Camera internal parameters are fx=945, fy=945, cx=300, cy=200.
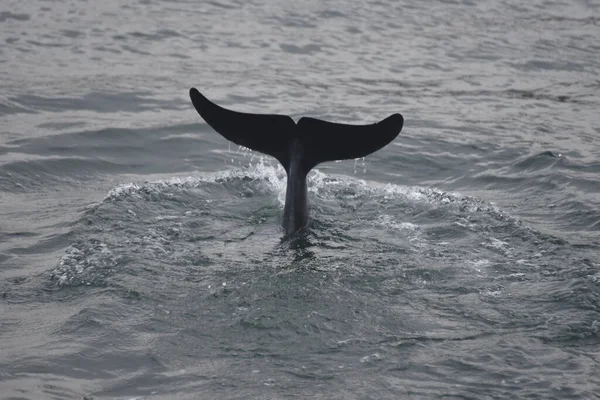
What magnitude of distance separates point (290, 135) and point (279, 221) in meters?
A: 1.12

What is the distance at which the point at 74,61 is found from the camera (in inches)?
651

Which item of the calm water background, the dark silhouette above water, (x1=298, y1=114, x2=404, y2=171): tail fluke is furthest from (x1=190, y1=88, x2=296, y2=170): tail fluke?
the calm water background

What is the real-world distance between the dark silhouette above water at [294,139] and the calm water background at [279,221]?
1.54 feet

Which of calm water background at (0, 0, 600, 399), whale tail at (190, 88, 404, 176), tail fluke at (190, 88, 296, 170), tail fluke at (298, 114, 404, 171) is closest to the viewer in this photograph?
calm water background at (0, 0, 600, 399)

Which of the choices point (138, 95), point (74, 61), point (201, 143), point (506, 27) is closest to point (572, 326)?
point (201, 143)

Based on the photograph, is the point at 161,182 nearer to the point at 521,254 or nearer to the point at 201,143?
the point at 201,143

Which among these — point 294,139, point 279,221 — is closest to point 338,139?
point 294,139

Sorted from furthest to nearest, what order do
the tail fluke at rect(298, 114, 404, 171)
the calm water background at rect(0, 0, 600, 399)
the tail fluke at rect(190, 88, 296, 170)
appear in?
the tail fluke at rect(190, 88, 296, 170), the tail fluke at rect(298, 114, 404, 171), the calm water background at rect(0, 0, 600, 399)

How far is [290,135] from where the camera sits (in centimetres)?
905

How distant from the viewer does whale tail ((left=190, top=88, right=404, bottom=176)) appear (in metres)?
8.76

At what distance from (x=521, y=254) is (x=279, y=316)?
2.72 meters

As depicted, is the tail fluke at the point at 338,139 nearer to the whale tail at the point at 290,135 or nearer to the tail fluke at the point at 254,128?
the whale tail at the point at 290,135

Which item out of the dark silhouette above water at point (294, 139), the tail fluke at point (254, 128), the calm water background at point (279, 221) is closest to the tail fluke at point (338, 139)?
the dark silhouette above water at point (294, 139)

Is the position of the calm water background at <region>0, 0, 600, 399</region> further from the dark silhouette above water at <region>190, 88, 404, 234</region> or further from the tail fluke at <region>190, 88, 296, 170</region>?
the tail fluke at <region>190, 88, 296, 170</region>
